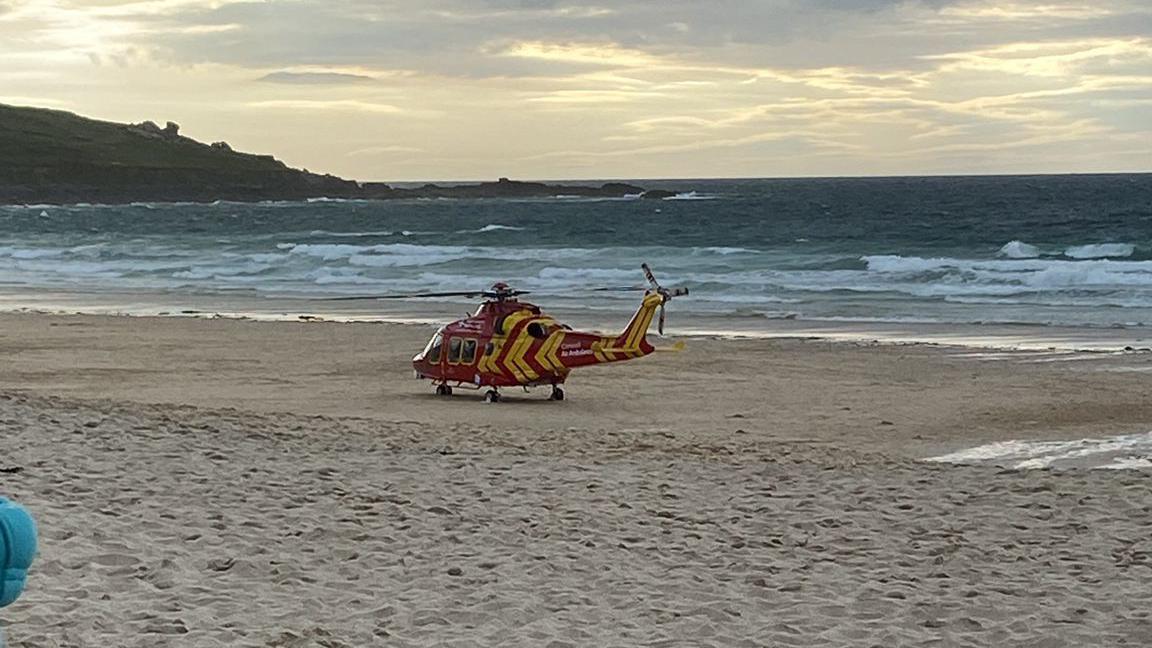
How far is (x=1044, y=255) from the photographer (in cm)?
4400

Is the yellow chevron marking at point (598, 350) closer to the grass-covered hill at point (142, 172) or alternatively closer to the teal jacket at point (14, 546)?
the teal jacket at point (14, 546)

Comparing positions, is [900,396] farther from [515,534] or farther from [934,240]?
[934,240]

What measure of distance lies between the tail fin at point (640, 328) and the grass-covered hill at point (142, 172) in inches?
4217

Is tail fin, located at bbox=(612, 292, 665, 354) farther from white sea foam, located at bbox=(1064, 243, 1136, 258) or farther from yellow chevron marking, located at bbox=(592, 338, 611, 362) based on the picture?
white sea foam, located at bbox=(1064, 243, 1136, 258)

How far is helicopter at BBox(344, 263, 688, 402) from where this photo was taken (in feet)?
51.5

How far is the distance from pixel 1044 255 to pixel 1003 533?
121 feet

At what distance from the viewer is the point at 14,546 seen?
3.46 metres

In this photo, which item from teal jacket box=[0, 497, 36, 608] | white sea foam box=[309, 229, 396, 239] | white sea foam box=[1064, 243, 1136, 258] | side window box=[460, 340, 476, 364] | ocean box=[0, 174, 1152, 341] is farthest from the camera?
white sea foam box=[309, 229, 396, 239]

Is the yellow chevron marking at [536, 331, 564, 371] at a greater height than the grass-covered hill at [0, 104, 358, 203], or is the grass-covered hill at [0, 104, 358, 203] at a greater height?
the grass-covered hill at [0, 104, 358, 203]

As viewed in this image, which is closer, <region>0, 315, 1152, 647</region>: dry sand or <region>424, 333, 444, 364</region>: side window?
<region>0, 315, 1152, 647</region>: dry sand

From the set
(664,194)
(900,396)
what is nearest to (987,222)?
(900,396)

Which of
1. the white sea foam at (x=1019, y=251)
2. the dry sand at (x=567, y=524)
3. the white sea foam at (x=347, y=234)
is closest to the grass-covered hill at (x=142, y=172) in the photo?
the white sea foam at (x=347, y=234)

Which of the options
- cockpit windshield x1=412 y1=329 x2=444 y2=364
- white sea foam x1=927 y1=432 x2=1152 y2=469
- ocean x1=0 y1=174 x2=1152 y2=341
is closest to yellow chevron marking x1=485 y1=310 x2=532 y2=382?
cockpit windshield x1=412 y1=329 x2=444 y2=364

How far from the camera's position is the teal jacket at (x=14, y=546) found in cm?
343
